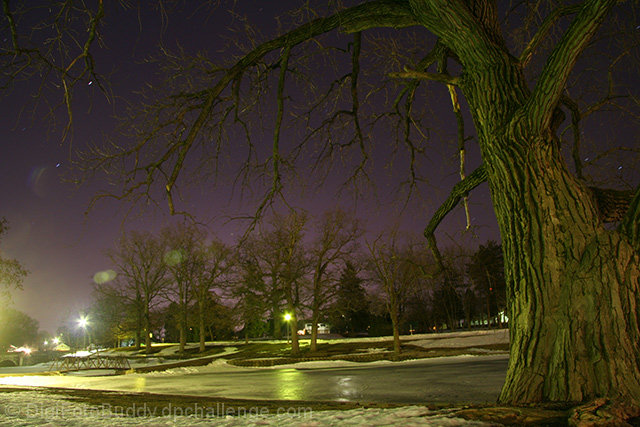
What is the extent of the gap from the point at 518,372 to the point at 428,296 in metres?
53.7

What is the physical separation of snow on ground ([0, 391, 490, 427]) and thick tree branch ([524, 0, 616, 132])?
263 centimetres

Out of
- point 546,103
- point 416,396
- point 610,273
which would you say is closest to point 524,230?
point 610,273

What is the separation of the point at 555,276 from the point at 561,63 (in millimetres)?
1816

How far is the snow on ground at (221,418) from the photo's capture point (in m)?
3.95

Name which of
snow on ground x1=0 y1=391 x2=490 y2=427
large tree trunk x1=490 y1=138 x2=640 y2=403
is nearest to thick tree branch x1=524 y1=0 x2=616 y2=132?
large tree trunk x1=490 y1=138 x2=640 y2=403

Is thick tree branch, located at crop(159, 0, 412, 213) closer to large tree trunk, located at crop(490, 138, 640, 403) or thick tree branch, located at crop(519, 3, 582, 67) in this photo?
thick tree branch, located at crop(519, 3, 582, 67)

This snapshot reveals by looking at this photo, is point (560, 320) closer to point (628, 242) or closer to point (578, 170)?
point (628, 242)

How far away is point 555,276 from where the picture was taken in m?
3.73

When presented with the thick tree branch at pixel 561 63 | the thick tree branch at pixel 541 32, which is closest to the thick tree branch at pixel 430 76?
the thick tree branch at pixel 541 32

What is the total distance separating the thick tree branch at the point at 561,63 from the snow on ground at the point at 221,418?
2.63m

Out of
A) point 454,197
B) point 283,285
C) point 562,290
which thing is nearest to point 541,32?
point 454,197

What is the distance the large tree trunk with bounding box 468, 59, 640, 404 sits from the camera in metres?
3.50

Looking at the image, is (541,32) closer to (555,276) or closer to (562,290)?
(555,276)

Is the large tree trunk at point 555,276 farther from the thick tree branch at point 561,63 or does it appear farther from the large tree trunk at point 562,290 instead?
the thick tree branch at point 561,63
